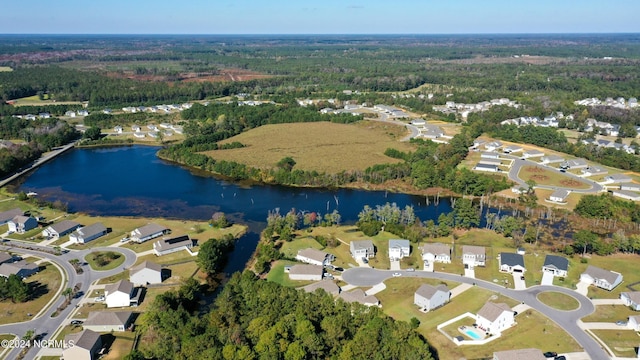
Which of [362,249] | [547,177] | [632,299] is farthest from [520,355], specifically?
[547,177]

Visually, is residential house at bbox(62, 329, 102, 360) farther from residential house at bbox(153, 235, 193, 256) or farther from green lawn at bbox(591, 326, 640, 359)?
green lawn at bbox(591, 326, 640, 359)

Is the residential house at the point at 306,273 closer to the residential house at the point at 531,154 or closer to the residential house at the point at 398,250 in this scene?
the residential house at the point at 398,250

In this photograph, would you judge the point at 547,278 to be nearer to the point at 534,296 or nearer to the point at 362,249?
the point at 534,296

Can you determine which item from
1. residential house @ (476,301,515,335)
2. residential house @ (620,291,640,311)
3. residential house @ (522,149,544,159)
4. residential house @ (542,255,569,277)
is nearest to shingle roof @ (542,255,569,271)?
residential house @ (542,255,569,277)

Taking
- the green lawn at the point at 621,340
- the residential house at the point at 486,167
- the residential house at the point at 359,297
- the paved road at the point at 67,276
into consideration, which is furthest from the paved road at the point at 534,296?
the residential house at the point at 486,167

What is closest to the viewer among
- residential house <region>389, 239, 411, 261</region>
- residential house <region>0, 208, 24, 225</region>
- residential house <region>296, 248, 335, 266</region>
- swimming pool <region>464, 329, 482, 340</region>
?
swimming pool <region>464, 329, 482, 340</region>
